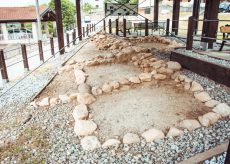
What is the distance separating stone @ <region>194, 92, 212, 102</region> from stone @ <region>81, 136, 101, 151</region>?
1.91m

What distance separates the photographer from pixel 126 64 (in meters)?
6.11

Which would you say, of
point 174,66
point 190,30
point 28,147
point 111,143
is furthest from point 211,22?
point 28,147

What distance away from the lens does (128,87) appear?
14.7 feet

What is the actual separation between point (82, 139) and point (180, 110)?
61.9 inches

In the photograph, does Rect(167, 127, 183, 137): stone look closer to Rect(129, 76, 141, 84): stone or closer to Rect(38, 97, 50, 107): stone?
Rect(129, 76, 141, 84): stone

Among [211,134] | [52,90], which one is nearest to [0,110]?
[52,90]

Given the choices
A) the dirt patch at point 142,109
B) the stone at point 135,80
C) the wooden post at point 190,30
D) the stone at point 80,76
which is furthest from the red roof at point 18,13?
the dirt patch at point 142,109

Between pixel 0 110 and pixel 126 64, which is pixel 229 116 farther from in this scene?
pixel 0 110

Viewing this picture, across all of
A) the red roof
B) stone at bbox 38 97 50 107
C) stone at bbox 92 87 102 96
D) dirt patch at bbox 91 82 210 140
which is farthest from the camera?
the red roof

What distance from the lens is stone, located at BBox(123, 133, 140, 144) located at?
290cm

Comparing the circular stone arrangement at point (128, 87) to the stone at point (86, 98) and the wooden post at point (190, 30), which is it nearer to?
the stone at point (86, 98)

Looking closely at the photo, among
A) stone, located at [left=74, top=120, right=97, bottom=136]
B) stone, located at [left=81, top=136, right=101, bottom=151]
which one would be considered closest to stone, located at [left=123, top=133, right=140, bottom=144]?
stone, located at [left=81, top=136, right=101, bottom=151]

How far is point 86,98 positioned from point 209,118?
2.03m

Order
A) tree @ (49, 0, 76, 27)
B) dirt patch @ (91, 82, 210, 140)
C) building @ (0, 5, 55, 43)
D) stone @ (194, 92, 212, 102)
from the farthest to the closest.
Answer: tree @ (49, 0, 76, 27) → building @ (0, 5, 55, 43) → stone @ (194, 92, 212, 102) → dirt patch @ (91, 82, 210, 140)
